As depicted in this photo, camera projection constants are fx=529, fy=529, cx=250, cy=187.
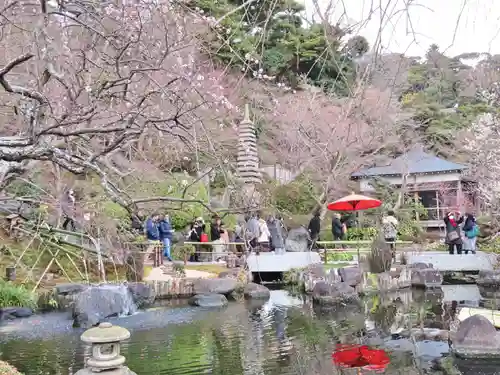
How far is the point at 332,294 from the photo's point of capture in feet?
38.1

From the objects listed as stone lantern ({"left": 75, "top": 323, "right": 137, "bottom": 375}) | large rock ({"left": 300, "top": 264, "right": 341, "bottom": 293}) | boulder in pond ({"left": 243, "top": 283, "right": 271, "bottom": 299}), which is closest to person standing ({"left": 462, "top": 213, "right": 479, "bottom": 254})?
large rock ({"left": 300, "top": 264, "right": 341, "bottom": 293})

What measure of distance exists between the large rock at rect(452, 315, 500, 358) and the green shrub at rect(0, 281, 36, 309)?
26.6ft

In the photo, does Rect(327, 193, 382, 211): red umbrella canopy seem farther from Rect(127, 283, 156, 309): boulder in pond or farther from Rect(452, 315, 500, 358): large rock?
Rect(452, 315, 500, 358): large rock

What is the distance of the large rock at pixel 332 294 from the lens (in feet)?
37.8

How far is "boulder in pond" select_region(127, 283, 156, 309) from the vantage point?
37.7 ft

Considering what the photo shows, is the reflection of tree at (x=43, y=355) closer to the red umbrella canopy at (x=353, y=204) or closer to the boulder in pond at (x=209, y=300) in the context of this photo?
the boulder in pond at (x=209, y=300)

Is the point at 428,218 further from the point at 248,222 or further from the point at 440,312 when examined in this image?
the point at 440,312

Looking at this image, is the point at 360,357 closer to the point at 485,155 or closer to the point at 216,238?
the point at 216,238

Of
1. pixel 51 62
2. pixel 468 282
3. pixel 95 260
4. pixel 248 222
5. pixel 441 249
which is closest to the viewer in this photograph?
pixel 51 62

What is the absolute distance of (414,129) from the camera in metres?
25.0

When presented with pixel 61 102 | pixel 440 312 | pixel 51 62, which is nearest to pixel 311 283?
pixel 440 312

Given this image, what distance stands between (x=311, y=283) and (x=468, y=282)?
4.88 meters

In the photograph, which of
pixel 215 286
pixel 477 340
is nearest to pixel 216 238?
pixel 215 286

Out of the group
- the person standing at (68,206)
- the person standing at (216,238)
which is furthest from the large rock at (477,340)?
the person standing at (216,238)
